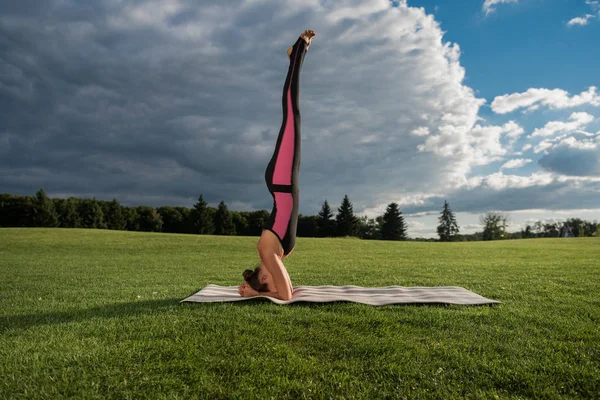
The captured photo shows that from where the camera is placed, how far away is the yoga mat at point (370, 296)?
627 centimetres

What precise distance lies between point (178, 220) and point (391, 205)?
42.7 m

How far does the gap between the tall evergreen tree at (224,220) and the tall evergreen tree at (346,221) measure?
20539mm

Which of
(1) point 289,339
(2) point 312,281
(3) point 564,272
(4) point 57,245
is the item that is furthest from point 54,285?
(4) point 57,245

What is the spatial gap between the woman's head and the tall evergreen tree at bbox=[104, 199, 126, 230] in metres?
69.1

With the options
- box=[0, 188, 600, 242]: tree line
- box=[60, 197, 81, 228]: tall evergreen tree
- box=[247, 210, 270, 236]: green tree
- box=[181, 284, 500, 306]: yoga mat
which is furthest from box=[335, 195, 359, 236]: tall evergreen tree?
box=[181, 284, 500, 306]: yoga mat

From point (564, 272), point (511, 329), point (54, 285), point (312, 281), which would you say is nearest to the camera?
point (511, 329)

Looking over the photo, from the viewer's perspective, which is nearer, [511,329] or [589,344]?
[589,344]

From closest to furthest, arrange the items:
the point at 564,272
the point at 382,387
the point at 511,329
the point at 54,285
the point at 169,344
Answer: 1. the point at 382,387
2. the point at 169,344
3. the point at 511,329
4. the point at 54,285
5. the point at 564,272

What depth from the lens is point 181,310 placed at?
229 inches

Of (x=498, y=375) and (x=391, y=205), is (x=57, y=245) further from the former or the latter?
(x=391, y=205)

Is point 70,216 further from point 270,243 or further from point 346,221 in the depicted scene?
point 270,243

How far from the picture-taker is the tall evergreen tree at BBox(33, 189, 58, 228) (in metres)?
59.2

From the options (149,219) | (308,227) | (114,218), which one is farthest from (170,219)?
(308,227)

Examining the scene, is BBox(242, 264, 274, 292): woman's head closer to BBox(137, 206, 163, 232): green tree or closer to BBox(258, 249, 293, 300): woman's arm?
BBox(258, 249, 293, 300): woman's arm
